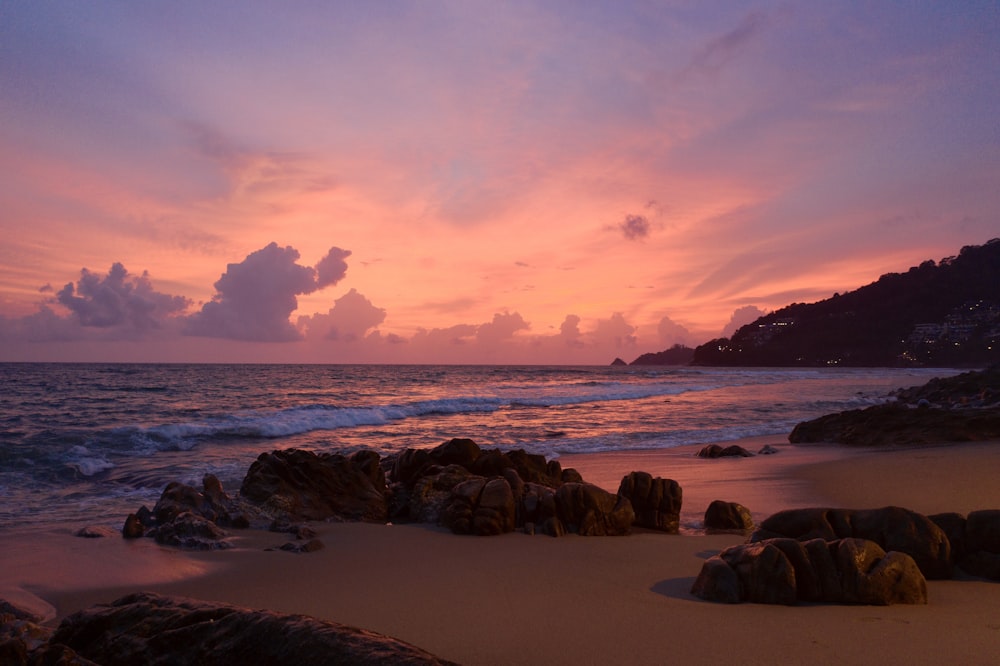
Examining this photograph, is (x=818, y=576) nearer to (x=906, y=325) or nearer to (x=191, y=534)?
(x=191, y=534)

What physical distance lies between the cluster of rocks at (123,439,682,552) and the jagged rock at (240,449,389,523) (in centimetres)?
2

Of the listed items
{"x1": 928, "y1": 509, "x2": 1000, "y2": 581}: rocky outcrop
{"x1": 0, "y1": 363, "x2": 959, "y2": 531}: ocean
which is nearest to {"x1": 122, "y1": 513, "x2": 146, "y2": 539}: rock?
{"x1": 0, "y1": 363, "x2": 959, "y2": 531}: ocean

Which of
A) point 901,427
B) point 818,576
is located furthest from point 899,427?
point 818,576

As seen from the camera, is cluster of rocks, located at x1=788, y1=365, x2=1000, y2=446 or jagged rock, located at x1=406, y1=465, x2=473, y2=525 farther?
cluster of rocks, located at x1=788, y1=365, x2=1000, y2=446

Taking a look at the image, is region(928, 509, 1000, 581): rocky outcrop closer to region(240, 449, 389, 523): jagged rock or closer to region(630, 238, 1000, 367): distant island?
region(240, 449, 389, 523): jagged rock

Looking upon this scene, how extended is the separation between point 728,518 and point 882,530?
257cm

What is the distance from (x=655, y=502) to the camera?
8641 mm

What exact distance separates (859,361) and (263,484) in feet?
447

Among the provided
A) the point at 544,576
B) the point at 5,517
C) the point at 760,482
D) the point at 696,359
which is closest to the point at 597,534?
the point at 544,576

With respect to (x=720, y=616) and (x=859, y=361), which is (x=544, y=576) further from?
(x=859, y=361)

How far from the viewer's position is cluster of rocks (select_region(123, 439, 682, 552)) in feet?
26.4

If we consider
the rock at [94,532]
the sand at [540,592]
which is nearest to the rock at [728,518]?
the sand at [540,592]

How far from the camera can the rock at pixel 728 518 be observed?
322 inches

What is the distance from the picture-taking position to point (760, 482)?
1168cm
